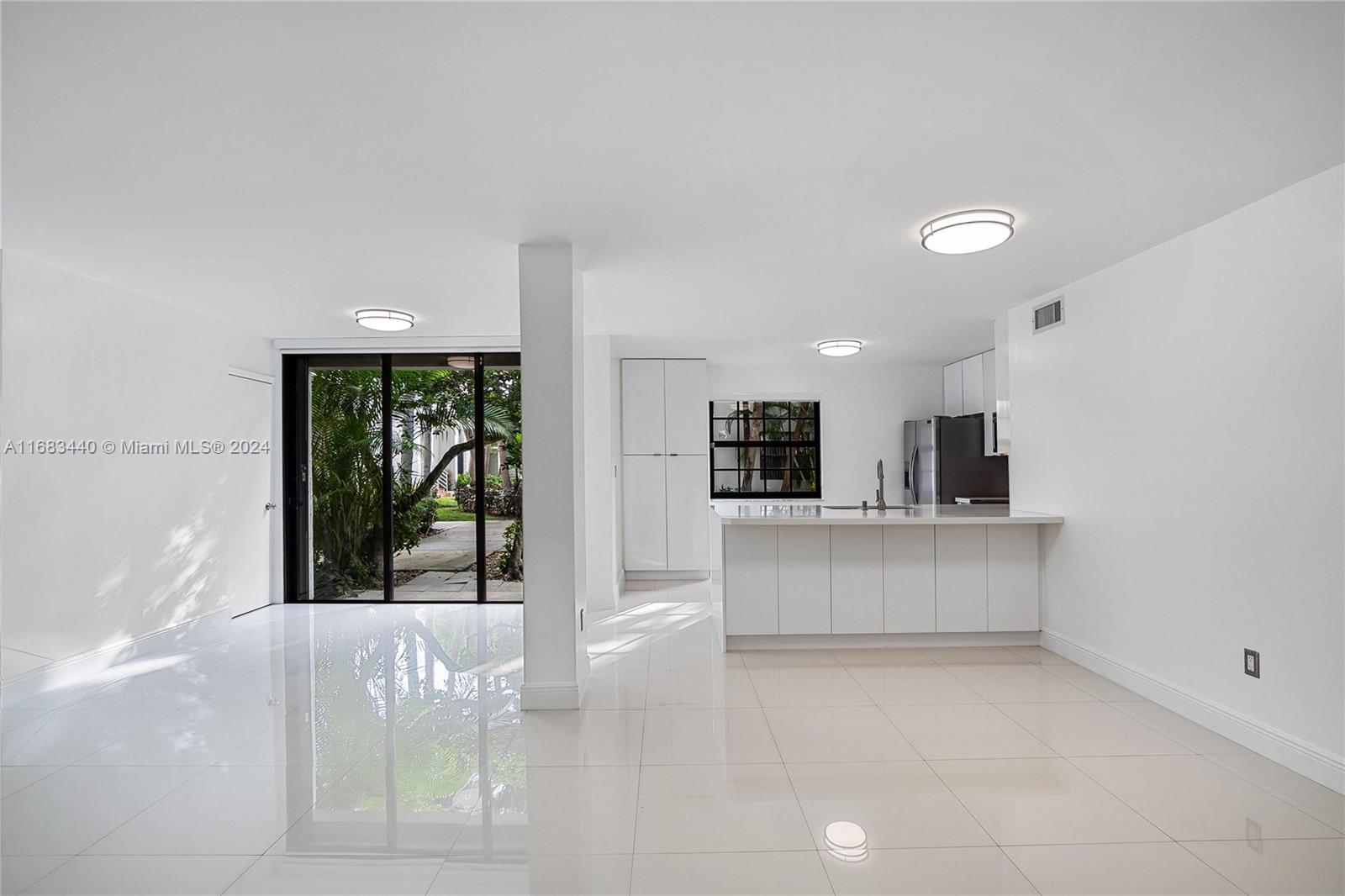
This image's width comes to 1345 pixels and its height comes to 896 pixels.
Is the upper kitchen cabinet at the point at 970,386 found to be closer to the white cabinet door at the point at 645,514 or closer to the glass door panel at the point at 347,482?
the white cabinet door at the point at 645,514

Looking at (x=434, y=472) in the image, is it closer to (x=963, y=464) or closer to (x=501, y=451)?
(x=501, y=451)

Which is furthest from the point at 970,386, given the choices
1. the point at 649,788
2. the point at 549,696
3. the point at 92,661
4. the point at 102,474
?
the point at 92,661

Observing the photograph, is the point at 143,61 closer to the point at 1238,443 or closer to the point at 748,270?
the point at 748,270

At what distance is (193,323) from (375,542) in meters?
2.28

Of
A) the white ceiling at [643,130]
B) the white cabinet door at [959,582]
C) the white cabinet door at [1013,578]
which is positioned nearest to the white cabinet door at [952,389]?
the white cabinet door at [1013,578]

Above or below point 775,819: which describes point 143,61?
above

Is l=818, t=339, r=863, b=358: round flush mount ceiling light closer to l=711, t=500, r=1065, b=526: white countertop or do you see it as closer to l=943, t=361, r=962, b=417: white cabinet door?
l=943, t=361, r=962, b=417: white cabinet door

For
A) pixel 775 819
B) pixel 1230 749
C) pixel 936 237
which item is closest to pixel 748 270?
pixel 936 237

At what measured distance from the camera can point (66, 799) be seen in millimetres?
2486

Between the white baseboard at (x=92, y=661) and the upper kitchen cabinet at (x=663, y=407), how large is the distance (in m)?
3.82

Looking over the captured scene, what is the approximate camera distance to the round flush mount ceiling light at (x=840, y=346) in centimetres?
608

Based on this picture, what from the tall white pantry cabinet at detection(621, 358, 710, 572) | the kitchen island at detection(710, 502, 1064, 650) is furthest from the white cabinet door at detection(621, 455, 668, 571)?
the kitchen island at detection(710, 502, 1064, 650)

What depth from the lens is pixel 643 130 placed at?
2240 mm

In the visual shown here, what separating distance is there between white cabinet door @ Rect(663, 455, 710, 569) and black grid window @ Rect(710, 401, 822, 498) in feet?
2.71
